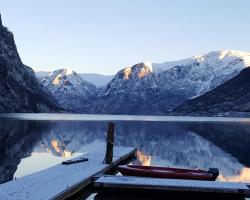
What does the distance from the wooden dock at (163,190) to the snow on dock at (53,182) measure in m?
2.57

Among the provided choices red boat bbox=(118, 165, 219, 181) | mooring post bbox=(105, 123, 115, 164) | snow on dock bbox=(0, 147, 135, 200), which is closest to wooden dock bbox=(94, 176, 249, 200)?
snow on dock bbox=(0, 147, 135, 200)

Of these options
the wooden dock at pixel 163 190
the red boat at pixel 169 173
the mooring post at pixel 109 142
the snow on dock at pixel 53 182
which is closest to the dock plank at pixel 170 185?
the wooden dock at pixel 163 190

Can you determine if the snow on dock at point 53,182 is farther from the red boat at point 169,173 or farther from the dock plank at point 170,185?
the red boat at point 169,173

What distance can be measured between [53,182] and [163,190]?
27.4ft

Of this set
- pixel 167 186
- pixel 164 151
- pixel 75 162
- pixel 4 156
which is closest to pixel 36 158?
pixel 4 156

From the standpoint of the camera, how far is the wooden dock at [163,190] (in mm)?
32219

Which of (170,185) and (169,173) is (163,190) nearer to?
(170,185)

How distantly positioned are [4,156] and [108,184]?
32.1 metres

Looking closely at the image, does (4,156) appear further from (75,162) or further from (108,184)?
(108,184)

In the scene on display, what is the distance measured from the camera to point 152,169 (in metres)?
43.2

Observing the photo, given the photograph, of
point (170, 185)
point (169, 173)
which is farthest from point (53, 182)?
point (169, 173)

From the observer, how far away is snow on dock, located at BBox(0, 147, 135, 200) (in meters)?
29.1

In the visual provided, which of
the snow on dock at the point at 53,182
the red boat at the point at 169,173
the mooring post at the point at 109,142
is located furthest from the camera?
the mooring post at the point at 109,142

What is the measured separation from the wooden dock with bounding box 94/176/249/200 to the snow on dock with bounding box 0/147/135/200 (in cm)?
257
